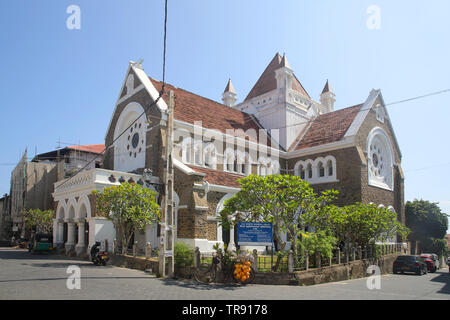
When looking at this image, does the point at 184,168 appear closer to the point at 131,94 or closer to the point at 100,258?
the point at 100,258

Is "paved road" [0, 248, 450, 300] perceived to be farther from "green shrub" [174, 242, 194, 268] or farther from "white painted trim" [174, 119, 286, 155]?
"white painted trim" [174, 119, 286, 155]

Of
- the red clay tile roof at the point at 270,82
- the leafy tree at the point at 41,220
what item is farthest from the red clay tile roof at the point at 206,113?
the leafy tree at the point at 41,220

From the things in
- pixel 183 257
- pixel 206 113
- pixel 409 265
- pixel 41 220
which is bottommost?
pixel 409 265

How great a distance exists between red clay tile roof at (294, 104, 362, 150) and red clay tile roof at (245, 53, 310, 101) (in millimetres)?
4507

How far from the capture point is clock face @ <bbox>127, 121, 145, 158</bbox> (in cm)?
2419

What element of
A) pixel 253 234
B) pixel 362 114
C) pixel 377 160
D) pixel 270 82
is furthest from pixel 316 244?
pixel 270 82

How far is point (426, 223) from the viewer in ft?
124

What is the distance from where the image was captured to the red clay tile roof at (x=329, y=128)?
27984 mm

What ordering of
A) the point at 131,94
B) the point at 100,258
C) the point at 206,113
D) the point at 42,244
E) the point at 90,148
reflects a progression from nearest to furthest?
the point at 100,258 < the point at 42,244 < the point at 131,94 < the point at 206,113 < the point at 90,148

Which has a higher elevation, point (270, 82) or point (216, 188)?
point (270, 82)

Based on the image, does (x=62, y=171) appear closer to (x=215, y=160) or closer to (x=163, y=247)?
(x=215, y=160)

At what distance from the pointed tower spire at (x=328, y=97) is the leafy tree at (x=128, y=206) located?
25.9m

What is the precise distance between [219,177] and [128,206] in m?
6.91

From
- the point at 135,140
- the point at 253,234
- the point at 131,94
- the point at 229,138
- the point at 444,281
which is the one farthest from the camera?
the point at 131,94
